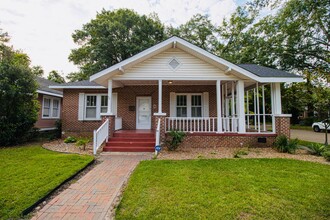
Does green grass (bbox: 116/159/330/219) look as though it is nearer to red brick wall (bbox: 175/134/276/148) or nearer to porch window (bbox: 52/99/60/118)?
red brick wall (bbox: 175/134/276/148)

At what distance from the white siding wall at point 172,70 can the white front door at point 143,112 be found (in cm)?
266

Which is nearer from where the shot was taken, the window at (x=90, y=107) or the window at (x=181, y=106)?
the window at (x=181, y=106)

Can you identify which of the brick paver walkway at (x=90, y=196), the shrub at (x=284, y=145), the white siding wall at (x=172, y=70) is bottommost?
the brick paver walkway at (x=90, y=196)

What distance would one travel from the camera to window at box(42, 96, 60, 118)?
43.3 feet

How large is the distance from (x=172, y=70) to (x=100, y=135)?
453 cm

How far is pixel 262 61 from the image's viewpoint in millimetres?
19047

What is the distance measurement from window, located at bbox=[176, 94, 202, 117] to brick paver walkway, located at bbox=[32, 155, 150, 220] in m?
6.05

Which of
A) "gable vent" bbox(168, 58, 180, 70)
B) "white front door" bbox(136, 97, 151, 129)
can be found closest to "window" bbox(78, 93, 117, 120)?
"white front door" bbox(136, 97, 151, 129)

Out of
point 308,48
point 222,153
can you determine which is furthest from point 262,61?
point 222,153

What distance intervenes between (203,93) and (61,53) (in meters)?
22.3

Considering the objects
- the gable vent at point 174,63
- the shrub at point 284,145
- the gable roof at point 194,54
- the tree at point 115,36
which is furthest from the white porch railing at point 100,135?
the tree at point 115,36

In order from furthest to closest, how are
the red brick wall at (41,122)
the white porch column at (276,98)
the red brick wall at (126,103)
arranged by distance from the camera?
the red brick wall at (41,122) → the red brick wall at (126,103) → the white porch column at (276,98)

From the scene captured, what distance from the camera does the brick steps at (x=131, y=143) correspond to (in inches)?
303

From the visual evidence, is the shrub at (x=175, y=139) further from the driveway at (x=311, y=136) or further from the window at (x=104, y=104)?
the driveway at (x=311, y=136)
